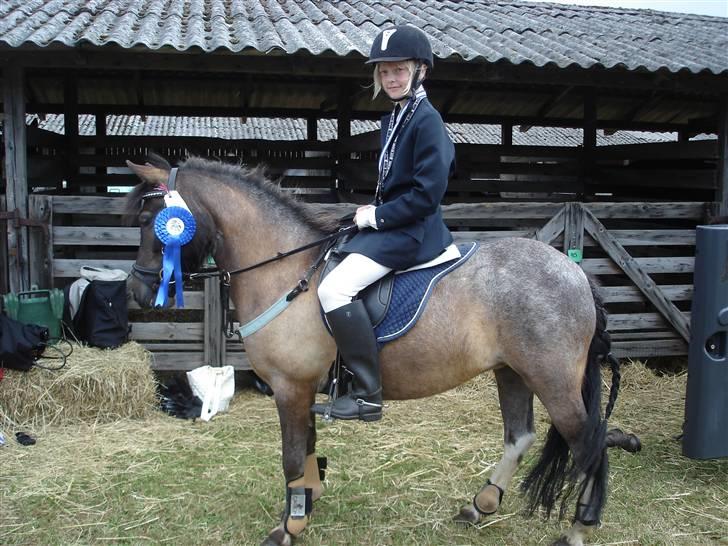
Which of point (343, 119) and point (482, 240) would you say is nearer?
point (482, 240)

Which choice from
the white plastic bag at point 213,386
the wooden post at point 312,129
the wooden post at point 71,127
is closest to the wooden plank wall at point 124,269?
the white plastic bag at point 213,386

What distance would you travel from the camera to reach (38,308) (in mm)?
5910

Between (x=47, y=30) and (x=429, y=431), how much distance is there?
4.89 metres

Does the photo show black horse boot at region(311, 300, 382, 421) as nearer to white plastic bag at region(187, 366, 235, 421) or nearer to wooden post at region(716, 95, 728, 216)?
white plastic bag at region(187, 366, 235, 421)

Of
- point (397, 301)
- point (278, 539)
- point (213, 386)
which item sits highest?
point (397, 301)

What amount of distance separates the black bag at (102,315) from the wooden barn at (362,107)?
327mm

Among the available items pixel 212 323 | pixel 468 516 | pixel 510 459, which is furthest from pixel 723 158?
pixel 212 323

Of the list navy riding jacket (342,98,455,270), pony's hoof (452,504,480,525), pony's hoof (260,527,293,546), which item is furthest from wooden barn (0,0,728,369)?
pony's hoof (452,504,480,525)

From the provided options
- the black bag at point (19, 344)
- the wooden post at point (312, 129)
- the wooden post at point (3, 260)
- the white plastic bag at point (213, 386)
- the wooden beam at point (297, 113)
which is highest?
the wooden beam at point (297, 113)

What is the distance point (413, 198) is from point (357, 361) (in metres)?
0.89

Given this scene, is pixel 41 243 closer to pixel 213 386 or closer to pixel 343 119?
pixel 213 386

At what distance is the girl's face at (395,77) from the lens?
132 inches

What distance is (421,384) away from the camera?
Result: 369 centimetres

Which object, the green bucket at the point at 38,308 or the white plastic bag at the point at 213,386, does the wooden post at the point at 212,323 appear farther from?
the green bucket at the point at 38,308
